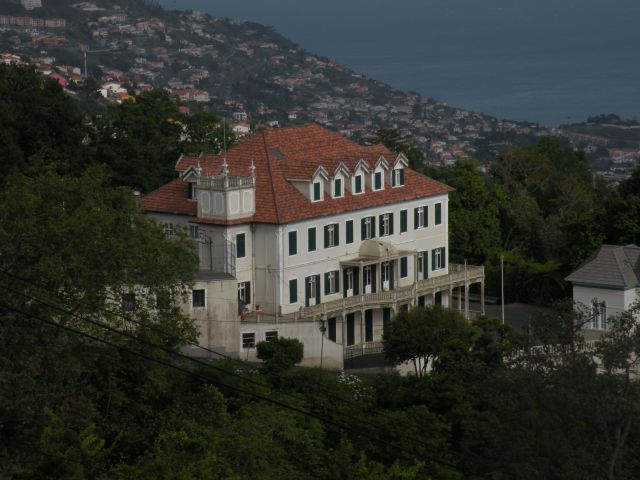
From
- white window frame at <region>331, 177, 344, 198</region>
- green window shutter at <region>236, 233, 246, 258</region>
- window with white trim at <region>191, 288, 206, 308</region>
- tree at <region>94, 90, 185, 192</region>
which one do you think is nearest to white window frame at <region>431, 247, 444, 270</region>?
white window frame at <region>331, 177, 344, 198</region>

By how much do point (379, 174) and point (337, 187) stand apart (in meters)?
2.81

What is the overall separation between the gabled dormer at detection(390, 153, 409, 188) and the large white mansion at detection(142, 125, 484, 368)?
6cm

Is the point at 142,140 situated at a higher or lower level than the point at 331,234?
higher

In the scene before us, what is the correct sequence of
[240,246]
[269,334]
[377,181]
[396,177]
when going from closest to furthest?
[269,334] → [240,246] → [377,181] → [396,177]

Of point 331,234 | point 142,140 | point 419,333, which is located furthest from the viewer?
point 142,140

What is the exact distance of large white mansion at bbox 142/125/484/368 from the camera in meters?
53.3

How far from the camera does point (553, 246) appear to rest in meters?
74.9

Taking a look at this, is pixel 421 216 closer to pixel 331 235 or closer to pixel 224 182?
pixel 331 235

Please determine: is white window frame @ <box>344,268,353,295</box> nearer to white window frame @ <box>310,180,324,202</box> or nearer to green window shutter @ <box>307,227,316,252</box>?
green window shutter @ <box>307,227,316,252</box>

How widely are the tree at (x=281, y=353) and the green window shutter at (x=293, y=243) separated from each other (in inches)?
209

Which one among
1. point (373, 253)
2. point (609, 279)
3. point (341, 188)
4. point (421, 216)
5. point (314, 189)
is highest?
point (341, 188)

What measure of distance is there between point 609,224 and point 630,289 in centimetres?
657

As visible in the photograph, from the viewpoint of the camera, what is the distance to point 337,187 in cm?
5878

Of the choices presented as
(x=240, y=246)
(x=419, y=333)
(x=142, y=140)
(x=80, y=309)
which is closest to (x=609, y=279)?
(x=419, y=333)
